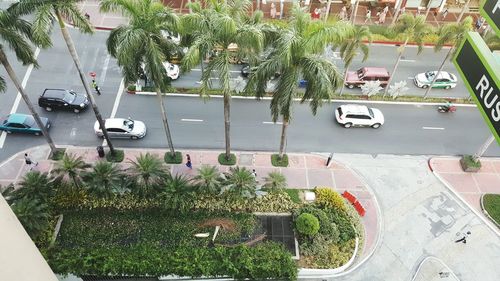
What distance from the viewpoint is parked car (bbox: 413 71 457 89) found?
36.3 meters

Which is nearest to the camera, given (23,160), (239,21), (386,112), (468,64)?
(468,64)

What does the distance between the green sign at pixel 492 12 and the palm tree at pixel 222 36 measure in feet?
34.3

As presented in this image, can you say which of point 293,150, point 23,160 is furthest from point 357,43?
point 23,160

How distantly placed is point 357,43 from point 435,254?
49.2 ft

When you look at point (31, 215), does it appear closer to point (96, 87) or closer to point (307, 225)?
point (96, 87)

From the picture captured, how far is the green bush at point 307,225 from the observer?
25031mm

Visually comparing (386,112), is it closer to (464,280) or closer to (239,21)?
(464,280)

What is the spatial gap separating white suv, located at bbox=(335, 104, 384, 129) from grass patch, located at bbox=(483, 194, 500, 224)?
8929mm

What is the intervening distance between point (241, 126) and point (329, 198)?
9232 millimetres

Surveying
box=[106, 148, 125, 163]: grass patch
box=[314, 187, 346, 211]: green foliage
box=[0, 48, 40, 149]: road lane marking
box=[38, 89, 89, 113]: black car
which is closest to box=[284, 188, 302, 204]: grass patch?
box=[314, 187, 346, 211]: green foliage

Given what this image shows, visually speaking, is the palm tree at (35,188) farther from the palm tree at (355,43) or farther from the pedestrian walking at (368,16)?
the pedestrian walking at (368,16)

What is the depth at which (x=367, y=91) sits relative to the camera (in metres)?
34.8

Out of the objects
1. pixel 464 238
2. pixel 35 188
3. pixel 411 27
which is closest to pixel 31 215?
pixel 35 188

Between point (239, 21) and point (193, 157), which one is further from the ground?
point (239, 21)
